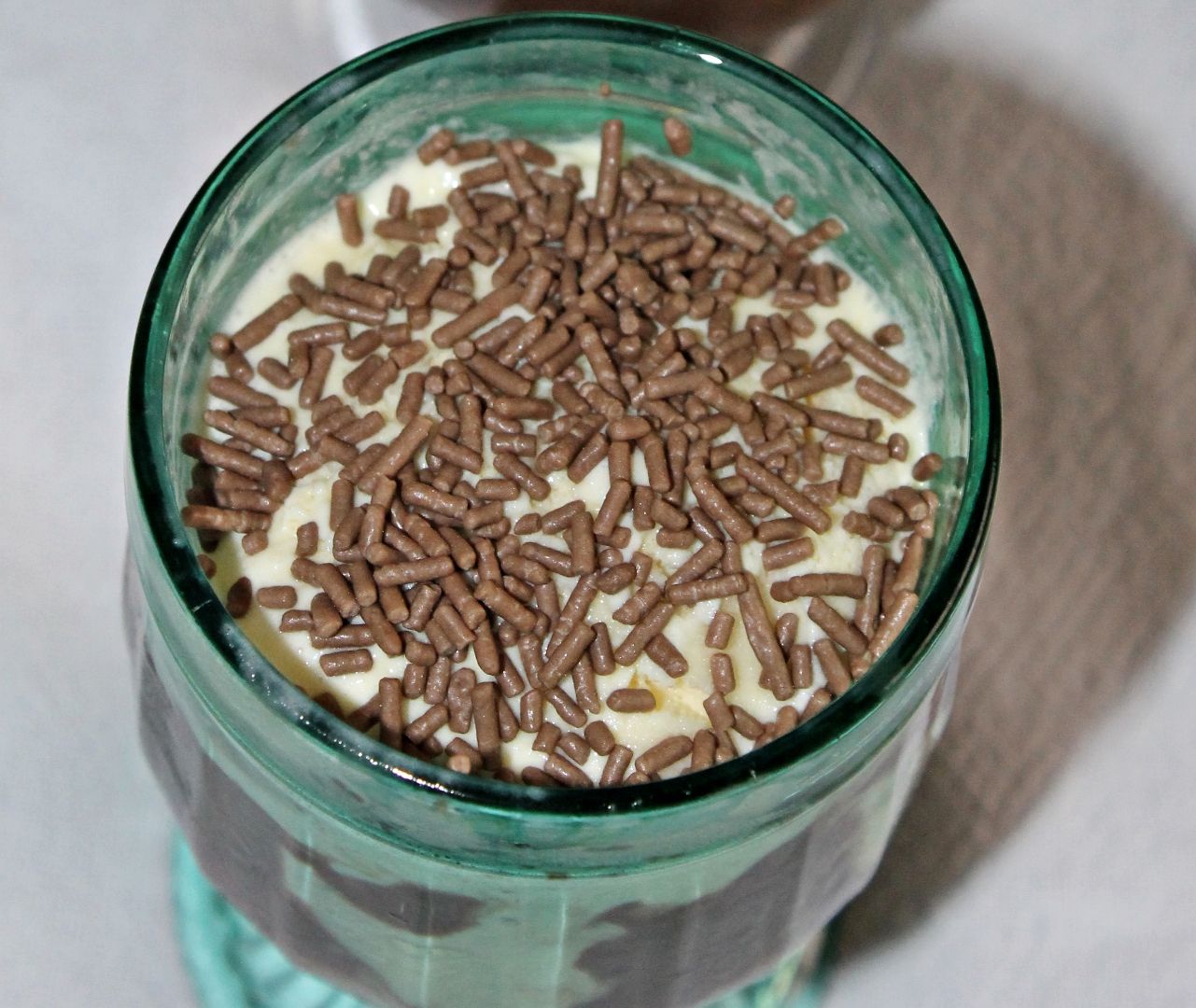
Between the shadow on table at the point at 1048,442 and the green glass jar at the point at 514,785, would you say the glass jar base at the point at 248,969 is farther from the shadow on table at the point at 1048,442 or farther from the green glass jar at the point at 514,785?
the green glass jar at the point at 514,785

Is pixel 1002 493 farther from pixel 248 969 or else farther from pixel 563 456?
pixel 248 969

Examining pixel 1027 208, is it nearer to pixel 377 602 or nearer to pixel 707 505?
pixel 707 505

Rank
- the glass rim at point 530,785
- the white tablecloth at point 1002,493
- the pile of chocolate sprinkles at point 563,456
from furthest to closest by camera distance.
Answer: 1. the white tablecloth at point 1002,493
2. the pile of chocolate sprinkles at point 563,456
3. the glass rim at point 530,785

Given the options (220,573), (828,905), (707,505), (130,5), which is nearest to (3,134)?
(130,5)

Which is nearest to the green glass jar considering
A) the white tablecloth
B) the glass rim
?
the glass rim

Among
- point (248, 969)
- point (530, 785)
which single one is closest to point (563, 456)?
point (530, 785)

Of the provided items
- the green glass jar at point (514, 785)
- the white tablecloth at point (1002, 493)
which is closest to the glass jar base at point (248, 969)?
the white tablecloth at point (1002, 493)

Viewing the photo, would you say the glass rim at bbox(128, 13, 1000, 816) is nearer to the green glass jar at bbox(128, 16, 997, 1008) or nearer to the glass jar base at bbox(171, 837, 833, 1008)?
the green glass jar at bbox(128, 16, 997, 1008)
